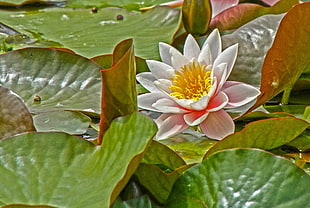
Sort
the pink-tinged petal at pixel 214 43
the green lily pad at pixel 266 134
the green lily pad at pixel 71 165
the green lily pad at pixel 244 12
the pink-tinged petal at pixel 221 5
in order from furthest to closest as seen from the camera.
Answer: the pink-tinged petal at pixel 221 5, the green lily pad at pixel 244 12, the pink-tinged petal at pixel 214 43, the green lily pad at pixel 266 134, the green lily pad at pixel 71 165

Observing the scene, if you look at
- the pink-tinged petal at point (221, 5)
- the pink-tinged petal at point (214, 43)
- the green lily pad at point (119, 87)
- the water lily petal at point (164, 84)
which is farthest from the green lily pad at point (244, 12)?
the green lily pad at point (119, 87)

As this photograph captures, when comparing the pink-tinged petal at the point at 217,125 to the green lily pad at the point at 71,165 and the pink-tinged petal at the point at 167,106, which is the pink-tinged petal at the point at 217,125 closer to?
the pink-tinged petal at the point at 167,106

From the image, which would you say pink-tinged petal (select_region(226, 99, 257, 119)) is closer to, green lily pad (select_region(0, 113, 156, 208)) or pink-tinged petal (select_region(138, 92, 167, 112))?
pink-tinged petal (select_region(138, 92, 167, 112))

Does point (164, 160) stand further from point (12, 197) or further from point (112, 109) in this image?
point (12, 197)

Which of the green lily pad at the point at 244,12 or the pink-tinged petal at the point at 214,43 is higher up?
the pink-tinged petal at the point at 214,43

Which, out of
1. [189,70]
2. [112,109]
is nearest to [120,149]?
[112,109]

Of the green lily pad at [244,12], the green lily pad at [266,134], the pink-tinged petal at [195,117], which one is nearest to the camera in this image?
the green lily pad at [266,134]

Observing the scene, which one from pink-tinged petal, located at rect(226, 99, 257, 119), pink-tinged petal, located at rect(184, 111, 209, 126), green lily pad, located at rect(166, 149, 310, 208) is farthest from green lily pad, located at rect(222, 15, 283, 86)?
green lily pad, located at rect(166, 149, 310, 208)
